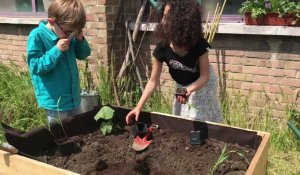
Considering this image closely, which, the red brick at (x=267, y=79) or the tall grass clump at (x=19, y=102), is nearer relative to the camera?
the red brick at (x=267, y=79)

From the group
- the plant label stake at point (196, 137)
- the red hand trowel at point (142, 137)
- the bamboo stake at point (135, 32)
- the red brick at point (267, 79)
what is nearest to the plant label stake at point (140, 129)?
the red hand trowel at point (142, 137)

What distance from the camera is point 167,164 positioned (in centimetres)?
203

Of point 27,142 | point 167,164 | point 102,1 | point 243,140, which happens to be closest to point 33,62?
point 27,142

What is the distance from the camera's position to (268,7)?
130 inches

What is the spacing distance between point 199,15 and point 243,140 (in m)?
0.83

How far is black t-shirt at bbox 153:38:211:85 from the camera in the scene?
228 cm

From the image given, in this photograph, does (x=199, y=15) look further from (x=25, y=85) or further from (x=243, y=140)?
(x=25, y=85)

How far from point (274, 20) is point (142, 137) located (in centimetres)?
191

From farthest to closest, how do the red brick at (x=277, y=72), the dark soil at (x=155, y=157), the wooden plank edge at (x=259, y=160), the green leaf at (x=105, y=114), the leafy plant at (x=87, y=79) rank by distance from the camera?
the leafy plant at (x=87, y=79) < the red brick at (x=277, y=72) < the green leaf at (x=105, y=114) < the dark soil at (x=155, y=157) < the wooden plank edge at (x=259, y=160)

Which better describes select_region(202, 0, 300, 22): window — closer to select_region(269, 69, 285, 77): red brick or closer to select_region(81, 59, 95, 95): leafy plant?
select_region(269, 69, 285, 77): red brick

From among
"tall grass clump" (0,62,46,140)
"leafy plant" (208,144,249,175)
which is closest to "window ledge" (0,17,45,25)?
"tall grass clump" (0,62,46,140)

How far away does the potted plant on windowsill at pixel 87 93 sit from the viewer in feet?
12.6

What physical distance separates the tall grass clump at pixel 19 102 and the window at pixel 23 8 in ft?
3.41

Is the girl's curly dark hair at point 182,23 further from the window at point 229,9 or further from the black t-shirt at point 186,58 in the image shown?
the window at point 229,9
